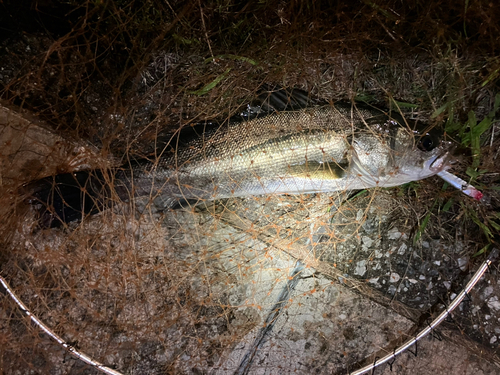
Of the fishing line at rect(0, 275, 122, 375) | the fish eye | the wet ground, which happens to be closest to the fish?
the fish eye

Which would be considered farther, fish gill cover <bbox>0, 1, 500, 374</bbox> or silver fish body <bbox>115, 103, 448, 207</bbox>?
fish gill cover <bbox>0, 1, 500, 374</bbox>

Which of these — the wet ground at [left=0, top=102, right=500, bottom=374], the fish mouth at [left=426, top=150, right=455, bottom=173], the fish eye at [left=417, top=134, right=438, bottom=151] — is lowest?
the wet ground at [left=0, top=102, right=500, bottom=374]

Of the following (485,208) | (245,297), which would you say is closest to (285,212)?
(245,297)

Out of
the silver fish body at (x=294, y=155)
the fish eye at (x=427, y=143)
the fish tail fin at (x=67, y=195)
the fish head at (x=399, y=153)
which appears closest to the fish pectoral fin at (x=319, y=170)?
the silver fish body at (x=294, y=155)

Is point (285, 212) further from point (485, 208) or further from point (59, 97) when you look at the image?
point (59, 97)

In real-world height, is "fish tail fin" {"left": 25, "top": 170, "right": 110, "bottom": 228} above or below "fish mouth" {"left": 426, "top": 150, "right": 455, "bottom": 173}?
above

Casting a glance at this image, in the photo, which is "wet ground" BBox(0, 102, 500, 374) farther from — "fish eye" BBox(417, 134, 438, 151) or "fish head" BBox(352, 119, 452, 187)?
"fish eye" BBox(417, 134, 438, 151)

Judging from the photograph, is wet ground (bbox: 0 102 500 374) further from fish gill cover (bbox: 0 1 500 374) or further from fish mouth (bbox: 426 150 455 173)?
fish mouth (bbox: 426 150 455 173)
